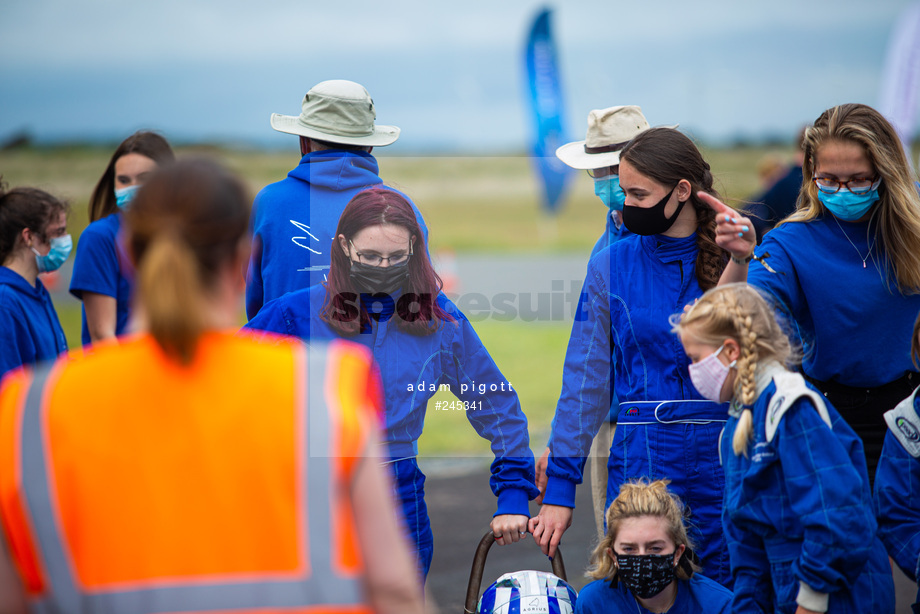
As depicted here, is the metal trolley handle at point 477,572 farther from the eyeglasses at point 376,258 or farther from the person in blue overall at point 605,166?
the eyeglasses at point 376,258

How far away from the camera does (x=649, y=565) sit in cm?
291

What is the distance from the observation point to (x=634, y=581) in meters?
2.94

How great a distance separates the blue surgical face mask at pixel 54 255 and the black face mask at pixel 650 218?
2925 millimetres

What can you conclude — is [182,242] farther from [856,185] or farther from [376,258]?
[856,185]

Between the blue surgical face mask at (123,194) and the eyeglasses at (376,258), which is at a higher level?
the blue surgical face mask at (123,194)

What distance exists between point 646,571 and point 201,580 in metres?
1.94

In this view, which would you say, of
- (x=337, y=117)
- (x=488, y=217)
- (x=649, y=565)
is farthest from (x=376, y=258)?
(x=488, y=217)

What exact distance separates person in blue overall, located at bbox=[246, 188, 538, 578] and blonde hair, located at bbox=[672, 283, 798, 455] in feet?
3.14

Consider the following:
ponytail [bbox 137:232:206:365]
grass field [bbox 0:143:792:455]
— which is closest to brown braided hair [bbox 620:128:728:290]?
ponytail [bbox 137:232:206:365]

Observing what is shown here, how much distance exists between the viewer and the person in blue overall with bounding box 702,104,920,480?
298 cm

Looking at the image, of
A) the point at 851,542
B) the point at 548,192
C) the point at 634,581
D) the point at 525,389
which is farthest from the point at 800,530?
the point at 548,192

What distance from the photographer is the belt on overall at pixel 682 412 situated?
119 inches

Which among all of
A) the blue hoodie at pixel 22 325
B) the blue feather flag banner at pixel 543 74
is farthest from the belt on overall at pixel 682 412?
the blue feather flag banner at pixel 543 74

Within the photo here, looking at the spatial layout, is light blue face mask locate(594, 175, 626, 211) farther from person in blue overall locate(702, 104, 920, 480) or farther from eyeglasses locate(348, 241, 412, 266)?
eyeglasses locate(348, 241, 412, 266)
